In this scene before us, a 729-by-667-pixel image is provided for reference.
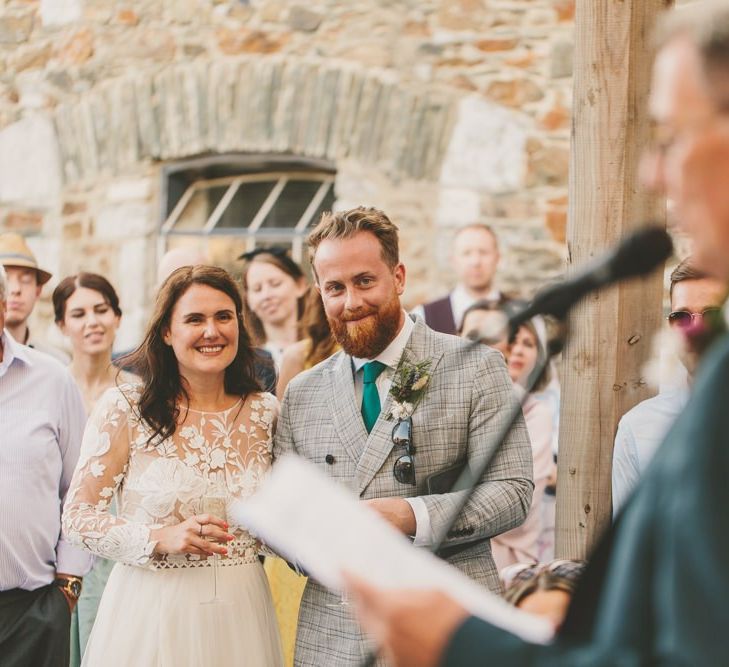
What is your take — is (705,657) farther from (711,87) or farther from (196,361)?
(196,361)

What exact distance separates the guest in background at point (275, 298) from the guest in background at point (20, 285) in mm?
1054

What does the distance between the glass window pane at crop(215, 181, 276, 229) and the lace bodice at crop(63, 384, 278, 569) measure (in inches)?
172

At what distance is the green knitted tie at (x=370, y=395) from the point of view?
3055 mm

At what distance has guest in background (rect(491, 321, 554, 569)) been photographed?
15.1 ft

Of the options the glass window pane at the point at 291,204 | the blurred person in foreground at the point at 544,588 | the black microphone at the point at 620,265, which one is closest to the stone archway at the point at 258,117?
the glass window pane at the point at 291,204

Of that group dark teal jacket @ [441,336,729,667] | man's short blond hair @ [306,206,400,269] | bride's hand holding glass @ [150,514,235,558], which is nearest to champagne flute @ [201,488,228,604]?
bride's hand holding glass @ [150,514,235,558]

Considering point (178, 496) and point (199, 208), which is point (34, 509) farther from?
point (199, 208)

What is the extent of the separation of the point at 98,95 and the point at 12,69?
0.71 metres

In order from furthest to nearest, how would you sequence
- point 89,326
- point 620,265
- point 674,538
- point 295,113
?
1. point 295,113
2. point 89,326
3. point 620,265
4. point 674,538

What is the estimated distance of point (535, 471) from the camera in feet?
15.2

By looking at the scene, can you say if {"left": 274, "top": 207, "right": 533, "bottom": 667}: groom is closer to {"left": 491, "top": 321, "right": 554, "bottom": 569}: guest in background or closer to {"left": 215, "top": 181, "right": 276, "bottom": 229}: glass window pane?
{"left": 491, "top": 321, "right": 554, "bottom": 569}: guest in background

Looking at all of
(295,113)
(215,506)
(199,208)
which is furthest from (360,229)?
(199,208)

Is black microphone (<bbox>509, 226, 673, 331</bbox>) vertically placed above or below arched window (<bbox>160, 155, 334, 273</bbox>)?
below

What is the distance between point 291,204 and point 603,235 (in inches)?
183
